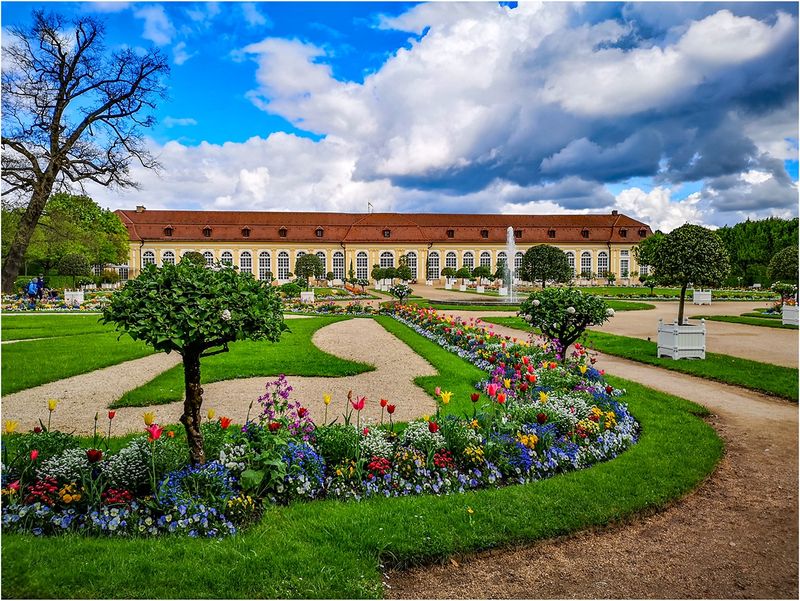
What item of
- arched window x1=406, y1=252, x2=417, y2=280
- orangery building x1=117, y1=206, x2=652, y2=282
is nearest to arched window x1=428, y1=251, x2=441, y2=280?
orangery building x1=117, y1=206, x2=652, y2=282

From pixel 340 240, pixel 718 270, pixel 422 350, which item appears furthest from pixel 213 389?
pixel 340 240

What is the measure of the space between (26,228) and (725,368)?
13488 mm

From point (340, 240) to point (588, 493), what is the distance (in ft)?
173

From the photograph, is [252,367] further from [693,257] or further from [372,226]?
[372,226]

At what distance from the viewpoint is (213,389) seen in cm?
706

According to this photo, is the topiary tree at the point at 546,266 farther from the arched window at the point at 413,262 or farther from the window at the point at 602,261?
the window at the point at 602,261

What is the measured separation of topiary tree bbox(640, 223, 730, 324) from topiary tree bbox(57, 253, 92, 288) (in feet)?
117

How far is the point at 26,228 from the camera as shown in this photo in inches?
421

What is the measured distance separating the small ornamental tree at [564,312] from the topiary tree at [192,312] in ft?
15.2

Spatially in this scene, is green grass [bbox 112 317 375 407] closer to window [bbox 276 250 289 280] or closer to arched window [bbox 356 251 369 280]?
arched window [bbox 356 251 369 280]

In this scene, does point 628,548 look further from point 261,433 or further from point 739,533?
point 261,433

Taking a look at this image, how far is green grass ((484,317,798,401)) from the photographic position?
7509 mm

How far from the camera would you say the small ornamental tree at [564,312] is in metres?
7.26

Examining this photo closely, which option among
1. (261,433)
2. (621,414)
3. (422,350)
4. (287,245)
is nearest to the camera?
(261,433)
